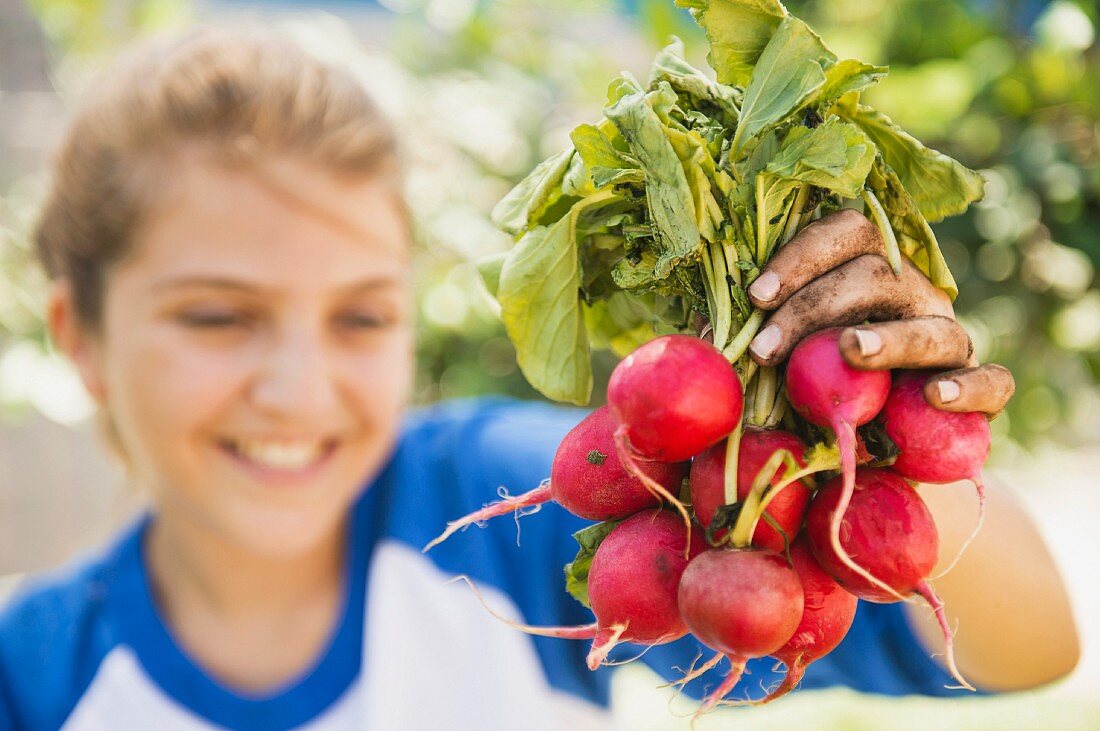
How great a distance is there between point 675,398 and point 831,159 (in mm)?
160

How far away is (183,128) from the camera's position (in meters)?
1.29

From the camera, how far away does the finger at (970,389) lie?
47 centimetres

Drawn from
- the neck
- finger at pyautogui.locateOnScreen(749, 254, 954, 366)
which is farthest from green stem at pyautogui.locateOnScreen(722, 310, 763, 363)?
the neck

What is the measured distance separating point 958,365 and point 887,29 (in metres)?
1.38

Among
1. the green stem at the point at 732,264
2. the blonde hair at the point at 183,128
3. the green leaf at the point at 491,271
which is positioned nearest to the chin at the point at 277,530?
the blonde hair at the point at 183,128

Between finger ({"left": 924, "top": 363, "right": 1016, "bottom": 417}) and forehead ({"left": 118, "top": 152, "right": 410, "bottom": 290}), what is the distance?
906 mm

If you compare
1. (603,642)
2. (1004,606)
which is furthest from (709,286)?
(1004,606)

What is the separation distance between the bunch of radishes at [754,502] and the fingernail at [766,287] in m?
0.03

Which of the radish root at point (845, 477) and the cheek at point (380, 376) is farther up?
the radish root at point (845, 477)

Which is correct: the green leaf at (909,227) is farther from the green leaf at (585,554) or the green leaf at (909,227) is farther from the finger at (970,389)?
the green leaf at (585,554)

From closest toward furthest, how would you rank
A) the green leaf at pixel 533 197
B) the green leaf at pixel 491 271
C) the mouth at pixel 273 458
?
the green leaf at pixel 533 197
the green leaf at pixel 491 271
the mouth at pixel 273 458

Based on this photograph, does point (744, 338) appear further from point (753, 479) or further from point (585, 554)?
point (585, 554)

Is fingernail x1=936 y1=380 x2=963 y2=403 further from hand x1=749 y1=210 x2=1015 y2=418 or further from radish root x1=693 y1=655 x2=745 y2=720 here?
radish root x1=693 y1=655 x2=745 y2=720

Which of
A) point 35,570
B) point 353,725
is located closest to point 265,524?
point 353,725
